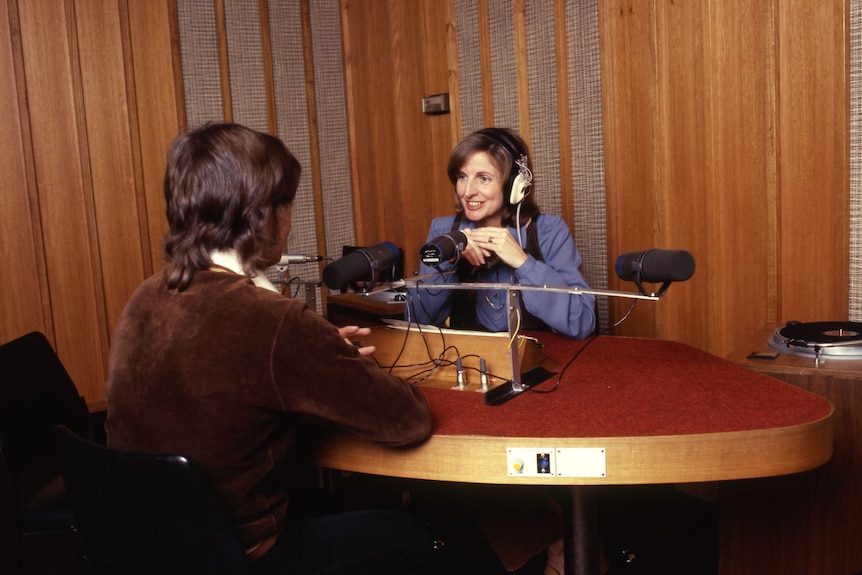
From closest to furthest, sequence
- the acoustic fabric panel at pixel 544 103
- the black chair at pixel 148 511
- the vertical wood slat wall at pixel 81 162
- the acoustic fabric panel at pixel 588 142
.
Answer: the black chair at pixel 148 511 < the acoustic fabric panel at pixel 588 142 < the acoustic fabric panel at pixel 544 103 < the vertical wood slat wall at pixel 81 162

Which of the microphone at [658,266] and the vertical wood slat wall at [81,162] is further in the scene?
the vertical wood slat wall at [81,162]

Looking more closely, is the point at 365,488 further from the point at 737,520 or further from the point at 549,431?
the point at 549,431

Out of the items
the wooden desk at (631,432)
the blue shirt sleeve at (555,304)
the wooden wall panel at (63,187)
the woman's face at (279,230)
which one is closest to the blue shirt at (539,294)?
the blue shirt sleeve at (555,304)

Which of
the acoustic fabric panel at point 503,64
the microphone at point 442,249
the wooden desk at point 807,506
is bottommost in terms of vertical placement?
the wooden desk at point 807,506

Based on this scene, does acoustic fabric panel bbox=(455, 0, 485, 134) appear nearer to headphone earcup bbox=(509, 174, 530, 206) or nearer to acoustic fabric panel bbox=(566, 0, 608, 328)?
acoustic fabric panel bbox=(566, 0, 608, 328)

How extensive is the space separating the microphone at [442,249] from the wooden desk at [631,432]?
1.04ft

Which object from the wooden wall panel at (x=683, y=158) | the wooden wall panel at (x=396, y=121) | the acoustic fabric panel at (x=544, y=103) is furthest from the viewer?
the wooden wall panel at (x=396, y=121)

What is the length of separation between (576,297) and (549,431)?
831 mm

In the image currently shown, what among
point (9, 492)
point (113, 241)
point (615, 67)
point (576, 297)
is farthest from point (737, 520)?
point (113, 241)

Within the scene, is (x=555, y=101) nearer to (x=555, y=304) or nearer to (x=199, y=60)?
(x=555, y=304)

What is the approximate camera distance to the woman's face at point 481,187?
8.90ft

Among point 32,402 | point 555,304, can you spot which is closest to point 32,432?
point 32,402

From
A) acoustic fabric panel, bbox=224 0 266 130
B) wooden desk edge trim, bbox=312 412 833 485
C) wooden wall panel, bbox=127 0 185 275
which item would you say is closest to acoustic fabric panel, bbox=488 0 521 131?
acoustic fabric panel, bbox=224 0 266 130

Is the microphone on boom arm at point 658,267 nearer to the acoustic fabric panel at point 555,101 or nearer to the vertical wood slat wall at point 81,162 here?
the acoustic fabric panel at point 555,101
